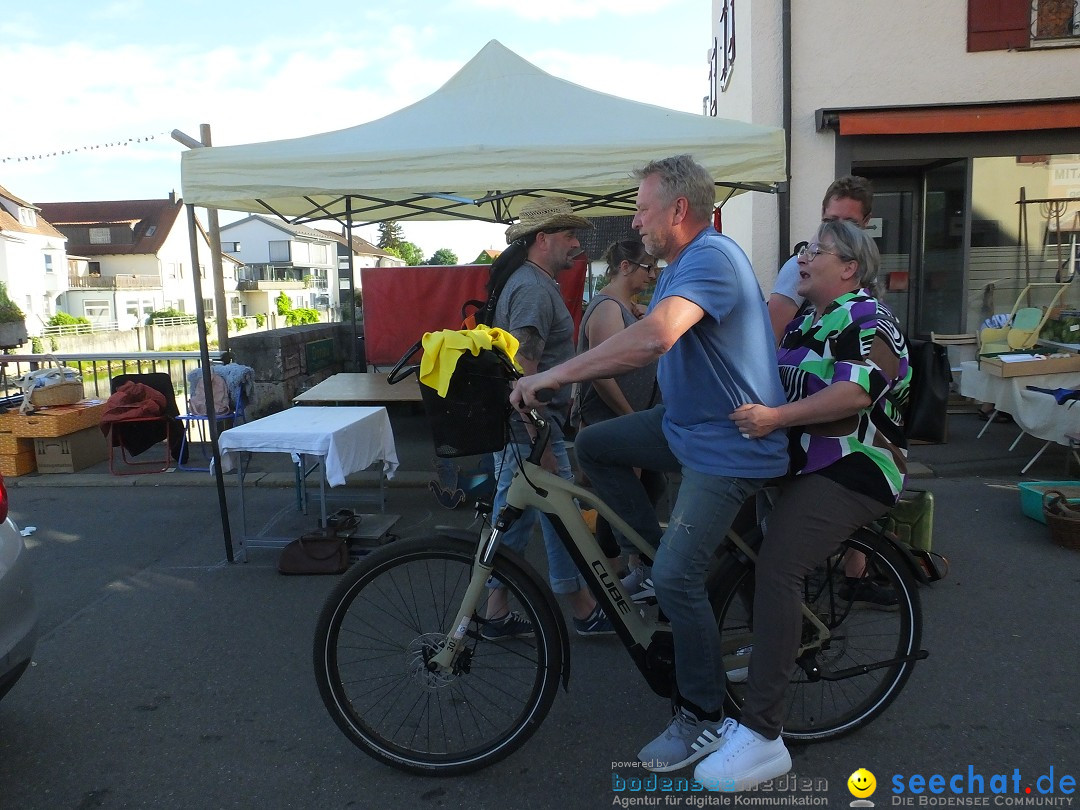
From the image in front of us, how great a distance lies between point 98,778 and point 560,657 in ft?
5.31

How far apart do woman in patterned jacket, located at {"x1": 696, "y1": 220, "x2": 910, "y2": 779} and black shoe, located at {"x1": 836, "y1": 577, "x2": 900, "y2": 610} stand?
35 cm

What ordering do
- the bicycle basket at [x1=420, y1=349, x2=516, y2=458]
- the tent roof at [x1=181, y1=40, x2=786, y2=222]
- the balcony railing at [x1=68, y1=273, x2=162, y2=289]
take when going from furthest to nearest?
the balcony railing at [x1=68, y1=273, x2=162, y2=289] < the tent roof at [x1=181, y1=40, x2=786, y2=222] < the bicycle basket at [x1=420, y1=349, x2=516, y2=458]

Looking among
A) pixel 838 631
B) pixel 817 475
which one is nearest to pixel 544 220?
pixel 817 475

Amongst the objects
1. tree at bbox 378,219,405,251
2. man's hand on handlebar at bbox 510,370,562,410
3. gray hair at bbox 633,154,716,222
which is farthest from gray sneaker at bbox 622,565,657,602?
tree at bbox 378,219,405,251

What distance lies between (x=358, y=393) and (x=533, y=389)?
4121 mm

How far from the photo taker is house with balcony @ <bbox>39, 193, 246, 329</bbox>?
67.6m

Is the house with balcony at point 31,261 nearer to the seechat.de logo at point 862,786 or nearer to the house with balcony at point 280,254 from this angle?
the house with balcony at point 280,254

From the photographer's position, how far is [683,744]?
2627 millimetres

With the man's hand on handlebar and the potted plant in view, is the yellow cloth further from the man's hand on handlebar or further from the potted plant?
the potted plant

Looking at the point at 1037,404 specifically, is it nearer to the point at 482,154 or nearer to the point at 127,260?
the point at 482,154

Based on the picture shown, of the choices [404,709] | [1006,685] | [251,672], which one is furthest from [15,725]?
[1006,685]

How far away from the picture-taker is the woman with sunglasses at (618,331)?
3.87m

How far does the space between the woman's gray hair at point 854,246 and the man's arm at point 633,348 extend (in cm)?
71

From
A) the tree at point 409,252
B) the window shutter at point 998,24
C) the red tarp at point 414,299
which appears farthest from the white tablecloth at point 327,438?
the tree at point 409,252
